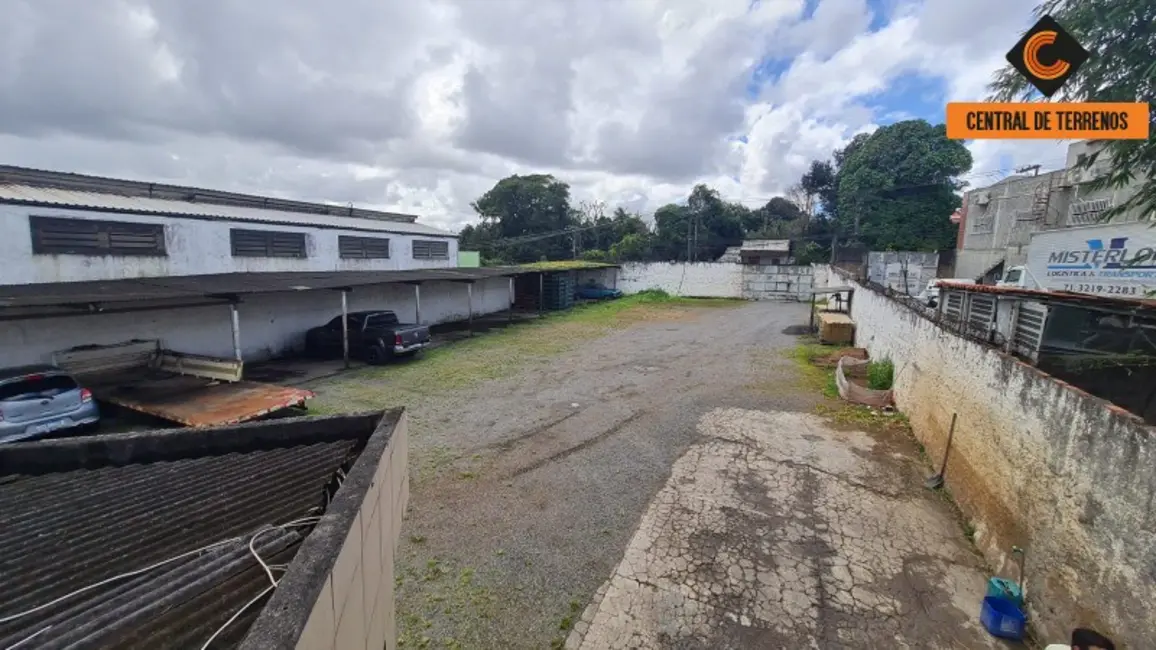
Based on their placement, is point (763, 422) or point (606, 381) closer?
point (763, 422)

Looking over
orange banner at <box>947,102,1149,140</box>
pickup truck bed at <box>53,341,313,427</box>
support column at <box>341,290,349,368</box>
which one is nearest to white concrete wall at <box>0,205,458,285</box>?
pickup truck bed at <box>53,341,313,427</box>

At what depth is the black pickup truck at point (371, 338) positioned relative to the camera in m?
13.1

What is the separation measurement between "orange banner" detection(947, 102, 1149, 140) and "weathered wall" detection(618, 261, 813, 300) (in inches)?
1099

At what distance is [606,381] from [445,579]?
23.9 ft

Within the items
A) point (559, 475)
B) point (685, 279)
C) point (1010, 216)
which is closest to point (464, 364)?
point (559, 475)

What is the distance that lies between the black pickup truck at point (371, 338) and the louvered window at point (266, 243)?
282 centimetres

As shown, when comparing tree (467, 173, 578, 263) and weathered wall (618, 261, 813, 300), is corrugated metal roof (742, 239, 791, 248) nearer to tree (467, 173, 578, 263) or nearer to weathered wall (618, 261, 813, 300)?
weathered wall (618, 261, 813, 300)

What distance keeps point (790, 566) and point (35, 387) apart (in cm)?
1054

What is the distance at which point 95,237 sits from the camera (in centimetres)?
1084

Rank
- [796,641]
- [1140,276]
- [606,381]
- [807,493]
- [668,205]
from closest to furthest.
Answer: [796,641]
[807,493]
[1140,276]
[606,381]
[668,205]

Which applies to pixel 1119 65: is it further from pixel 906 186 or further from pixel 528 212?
pixel 528 212

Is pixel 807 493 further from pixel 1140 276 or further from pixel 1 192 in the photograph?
pixel 1 192

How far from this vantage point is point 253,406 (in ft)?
26.8

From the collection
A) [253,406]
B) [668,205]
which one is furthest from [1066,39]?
[668,205]
